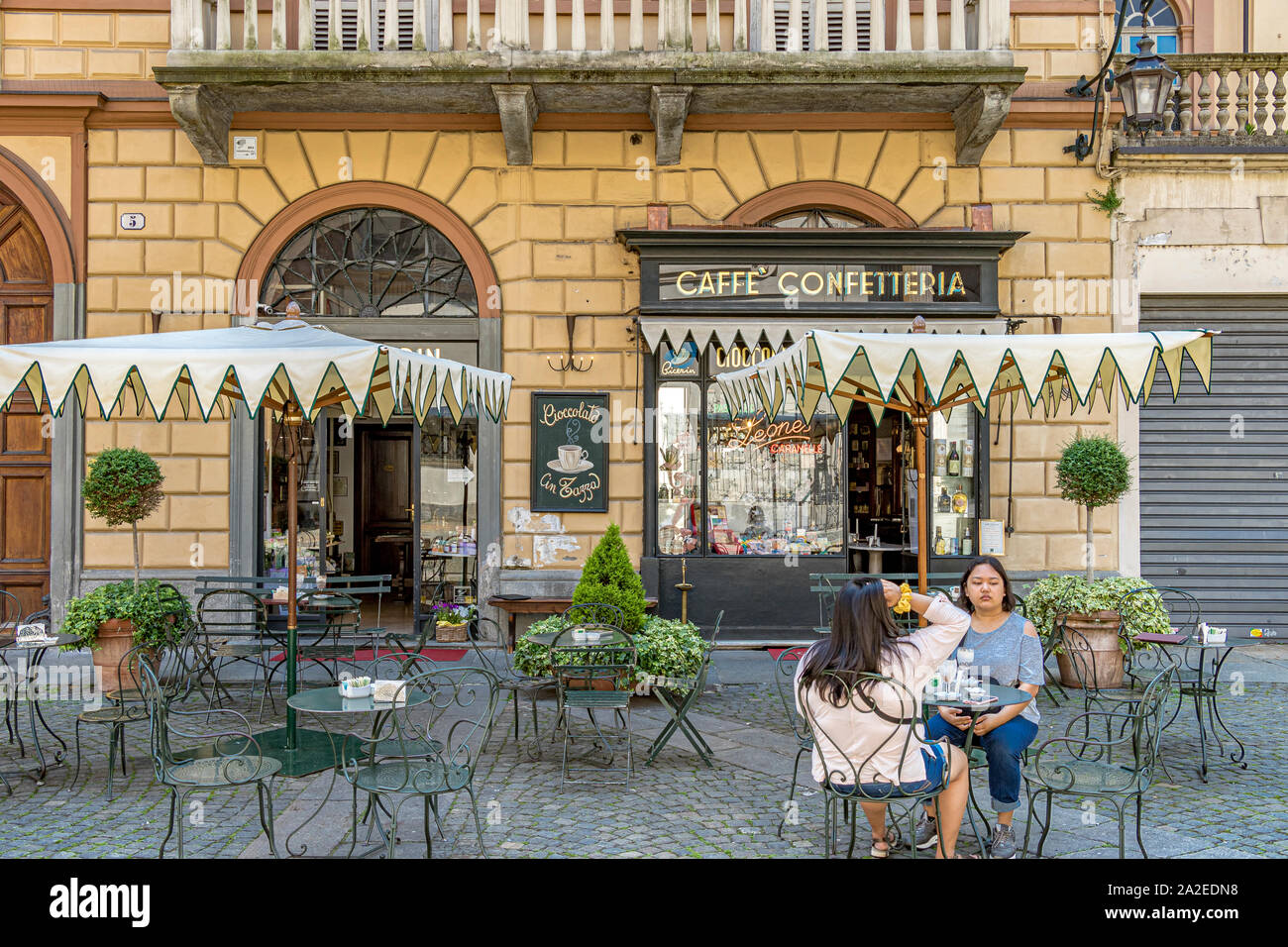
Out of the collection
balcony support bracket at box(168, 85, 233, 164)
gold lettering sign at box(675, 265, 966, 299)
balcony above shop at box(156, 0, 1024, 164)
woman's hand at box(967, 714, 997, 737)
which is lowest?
woman's hand at box(967, 714, 997, 737)

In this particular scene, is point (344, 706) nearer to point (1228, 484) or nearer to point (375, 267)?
point (375, 267)

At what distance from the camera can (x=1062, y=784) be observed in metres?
4.67

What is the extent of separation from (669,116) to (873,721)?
307 inches

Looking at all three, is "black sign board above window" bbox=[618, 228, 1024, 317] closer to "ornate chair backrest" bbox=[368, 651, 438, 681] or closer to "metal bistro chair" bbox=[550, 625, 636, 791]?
"metal bistro chair" bbox=[550, 625, 636, 791]

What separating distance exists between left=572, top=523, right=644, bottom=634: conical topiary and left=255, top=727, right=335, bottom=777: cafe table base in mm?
2288

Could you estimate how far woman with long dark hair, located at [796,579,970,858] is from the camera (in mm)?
4438

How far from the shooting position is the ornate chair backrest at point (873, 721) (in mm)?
4410

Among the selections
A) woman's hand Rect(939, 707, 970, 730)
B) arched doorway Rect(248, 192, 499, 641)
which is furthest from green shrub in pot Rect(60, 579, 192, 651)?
woman's hand Rect(939, 707, 970, 730)

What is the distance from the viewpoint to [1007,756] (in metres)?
4.96

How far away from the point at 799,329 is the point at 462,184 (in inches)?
161

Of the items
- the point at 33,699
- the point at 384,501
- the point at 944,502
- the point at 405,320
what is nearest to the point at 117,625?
the point at 33,699

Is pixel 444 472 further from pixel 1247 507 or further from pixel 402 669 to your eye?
pixel 1247 507

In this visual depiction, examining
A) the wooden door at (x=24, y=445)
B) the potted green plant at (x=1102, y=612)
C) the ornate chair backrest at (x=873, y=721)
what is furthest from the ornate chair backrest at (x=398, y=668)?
the wooden door at (x=24, y=445)

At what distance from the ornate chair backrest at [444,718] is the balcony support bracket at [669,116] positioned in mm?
5983
